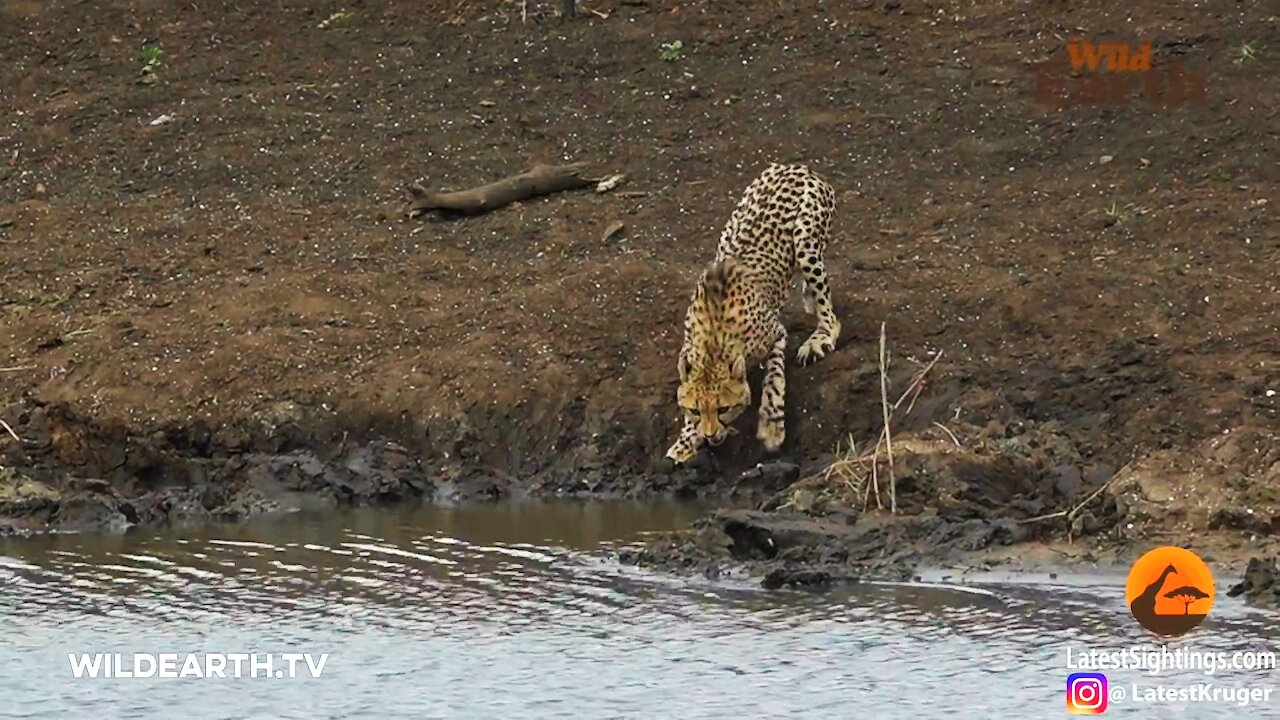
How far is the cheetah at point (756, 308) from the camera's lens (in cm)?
1345

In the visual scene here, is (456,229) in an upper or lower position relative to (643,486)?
upper

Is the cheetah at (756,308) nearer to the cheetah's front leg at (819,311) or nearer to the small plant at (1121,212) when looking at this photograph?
the cheetah's front leg at (819,311)

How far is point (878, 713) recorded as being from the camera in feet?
29.2

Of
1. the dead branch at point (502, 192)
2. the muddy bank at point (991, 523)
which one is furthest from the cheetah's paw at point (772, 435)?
the dead branch at point (502, 192)

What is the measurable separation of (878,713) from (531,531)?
149 inches

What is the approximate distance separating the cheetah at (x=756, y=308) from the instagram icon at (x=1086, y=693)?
14.4ft

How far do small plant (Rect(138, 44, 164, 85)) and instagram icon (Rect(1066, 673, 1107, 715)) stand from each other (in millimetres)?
12992

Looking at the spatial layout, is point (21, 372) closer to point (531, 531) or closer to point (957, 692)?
point (531, 531)

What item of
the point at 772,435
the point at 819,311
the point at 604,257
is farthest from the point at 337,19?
the point at 772,435

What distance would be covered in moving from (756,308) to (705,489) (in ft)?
3.74

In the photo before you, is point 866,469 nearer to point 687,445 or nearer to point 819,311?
point 687,445

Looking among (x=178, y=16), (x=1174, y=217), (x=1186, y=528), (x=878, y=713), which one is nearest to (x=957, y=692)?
(x=878, y=713)

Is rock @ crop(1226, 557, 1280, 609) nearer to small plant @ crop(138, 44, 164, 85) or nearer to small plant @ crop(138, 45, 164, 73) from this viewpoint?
small plant @ crop(138, 44, 164, 85)

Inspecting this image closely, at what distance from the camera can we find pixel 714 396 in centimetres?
1338
